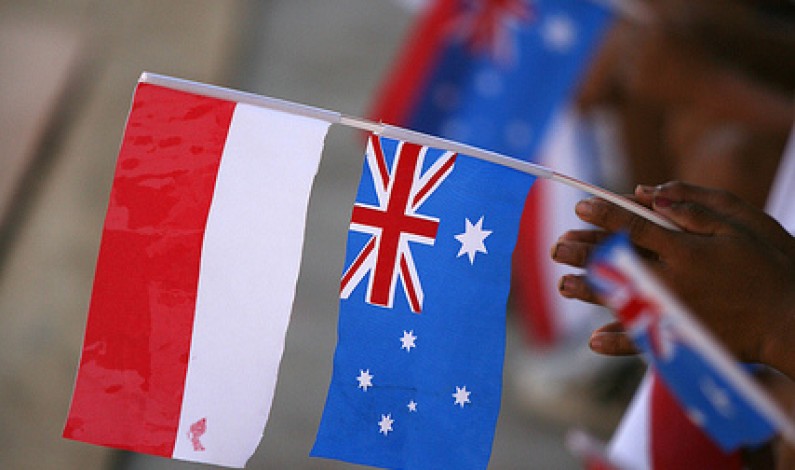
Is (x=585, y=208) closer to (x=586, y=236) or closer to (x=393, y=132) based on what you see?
(x=586, y=236)

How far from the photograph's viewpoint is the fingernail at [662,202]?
1.31 m

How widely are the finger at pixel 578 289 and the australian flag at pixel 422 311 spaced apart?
2.8 inches

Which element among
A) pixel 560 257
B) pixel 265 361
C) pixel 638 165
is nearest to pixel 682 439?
pixel 560 257

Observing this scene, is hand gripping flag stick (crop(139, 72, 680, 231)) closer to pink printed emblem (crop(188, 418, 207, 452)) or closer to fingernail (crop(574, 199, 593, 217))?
fingernail (crop(574, 199, 593, 217))

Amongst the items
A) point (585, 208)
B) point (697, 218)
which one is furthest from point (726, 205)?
point (585, 208)

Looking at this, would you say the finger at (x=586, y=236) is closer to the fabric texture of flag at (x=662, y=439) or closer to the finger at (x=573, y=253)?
the finger at (x=573, y=253)

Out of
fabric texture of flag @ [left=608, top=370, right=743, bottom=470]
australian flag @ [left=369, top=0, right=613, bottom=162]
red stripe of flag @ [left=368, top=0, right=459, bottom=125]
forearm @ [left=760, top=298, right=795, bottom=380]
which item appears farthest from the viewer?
red stripe of flag @ [left=368, top=0, right=459, bottom=125]

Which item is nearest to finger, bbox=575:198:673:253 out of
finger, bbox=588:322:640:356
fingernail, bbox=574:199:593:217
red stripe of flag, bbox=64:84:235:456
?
fingernail, bbox=574:199:593:217

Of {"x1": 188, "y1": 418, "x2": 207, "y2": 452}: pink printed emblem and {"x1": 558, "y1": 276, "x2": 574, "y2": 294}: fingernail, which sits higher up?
{"x1": 558, "y1": 276, "x2": 574, "y2": 294}: fingernail

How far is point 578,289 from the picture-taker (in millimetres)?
1318

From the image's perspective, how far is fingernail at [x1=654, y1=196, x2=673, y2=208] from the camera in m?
1.31

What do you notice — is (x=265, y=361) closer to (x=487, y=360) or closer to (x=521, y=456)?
(x=487, y=360)

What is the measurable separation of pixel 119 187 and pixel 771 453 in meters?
1.06

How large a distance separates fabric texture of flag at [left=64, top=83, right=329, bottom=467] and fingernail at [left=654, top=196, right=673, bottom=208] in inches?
16.1
